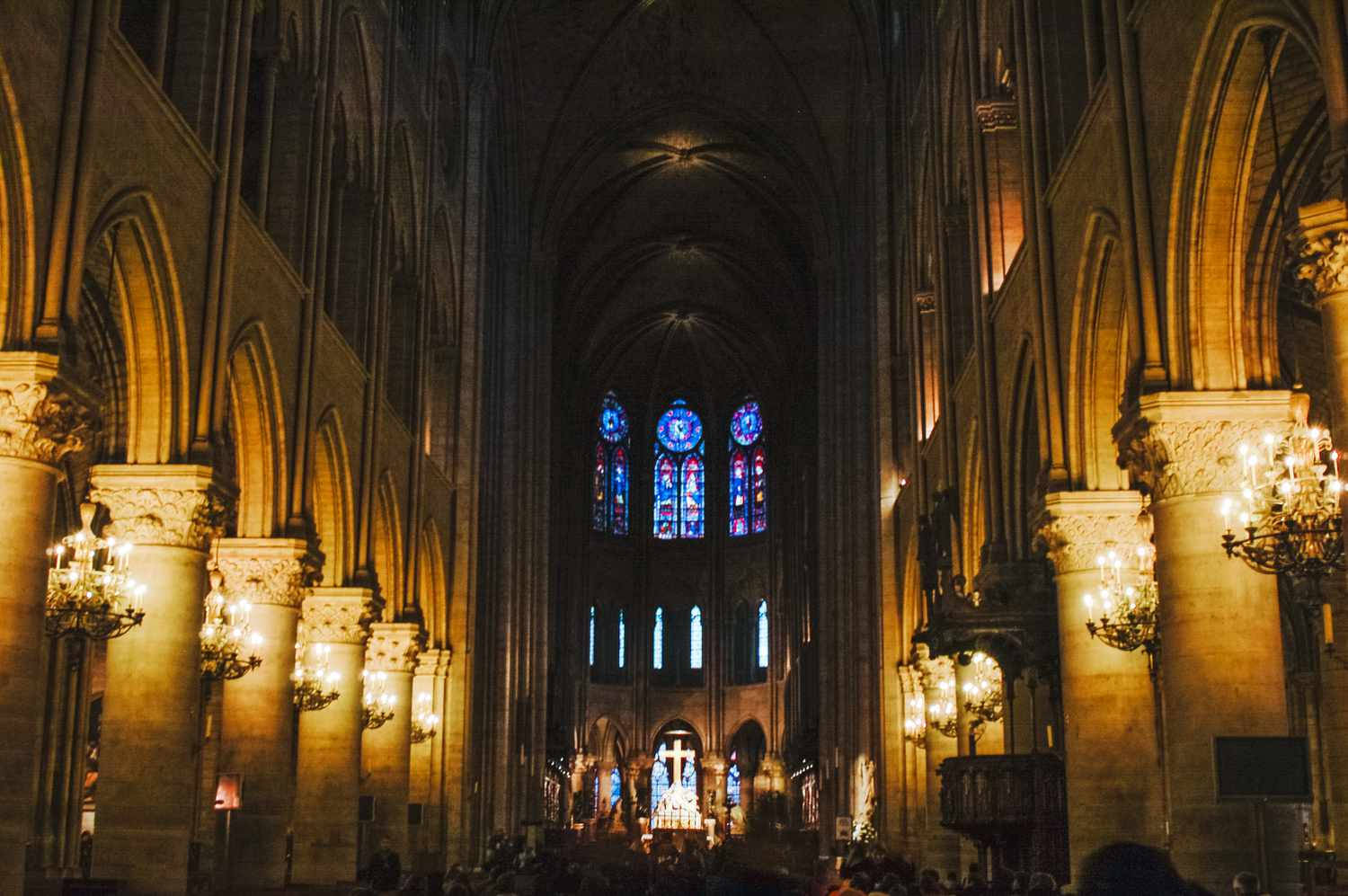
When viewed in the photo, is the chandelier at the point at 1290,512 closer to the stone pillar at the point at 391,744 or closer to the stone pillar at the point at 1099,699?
the stone pillar at the point at 1099,699

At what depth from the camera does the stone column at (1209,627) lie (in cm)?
1231

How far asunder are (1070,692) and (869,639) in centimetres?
1976

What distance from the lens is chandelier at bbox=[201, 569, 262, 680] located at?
18562 mm

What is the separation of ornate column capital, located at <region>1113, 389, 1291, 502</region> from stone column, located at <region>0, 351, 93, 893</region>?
8.95 metres

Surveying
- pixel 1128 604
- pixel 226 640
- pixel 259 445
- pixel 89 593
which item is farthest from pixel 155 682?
pixel 1128 604

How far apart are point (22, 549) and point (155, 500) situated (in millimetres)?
3850

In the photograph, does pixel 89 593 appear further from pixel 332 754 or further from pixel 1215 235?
pixel 1215 235

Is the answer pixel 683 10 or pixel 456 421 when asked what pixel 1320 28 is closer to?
pixel 456 421

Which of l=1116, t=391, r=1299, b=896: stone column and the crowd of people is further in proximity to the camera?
l=1116, t=391, r=1299, b=896: stone column

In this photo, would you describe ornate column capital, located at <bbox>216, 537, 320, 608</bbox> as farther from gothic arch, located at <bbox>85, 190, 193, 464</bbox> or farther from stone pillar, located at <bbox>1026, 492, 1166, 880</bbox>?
stone pillar, located at <bbox>1026, 492, 1166, 880</bbox>

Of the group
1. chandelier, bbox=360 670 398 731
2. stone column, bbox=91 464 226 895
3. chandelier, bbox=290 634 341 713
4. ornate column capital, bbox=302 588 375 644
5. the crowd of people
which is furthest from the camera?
chandelier, bbox=360 670 398 731

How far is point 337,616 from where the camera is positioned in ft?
78.4

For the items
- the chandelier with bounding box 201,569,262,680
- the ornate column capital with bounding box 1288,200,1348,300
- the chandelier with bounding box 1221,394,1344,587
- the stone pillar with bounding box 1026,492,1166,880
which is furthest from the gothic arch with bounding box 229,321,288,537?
the ornate column capital with bounding box 1288,200,1348,300

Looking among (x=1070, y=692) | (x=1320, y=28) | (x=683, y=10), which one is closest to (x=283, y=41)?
(x=1070, y=692)
